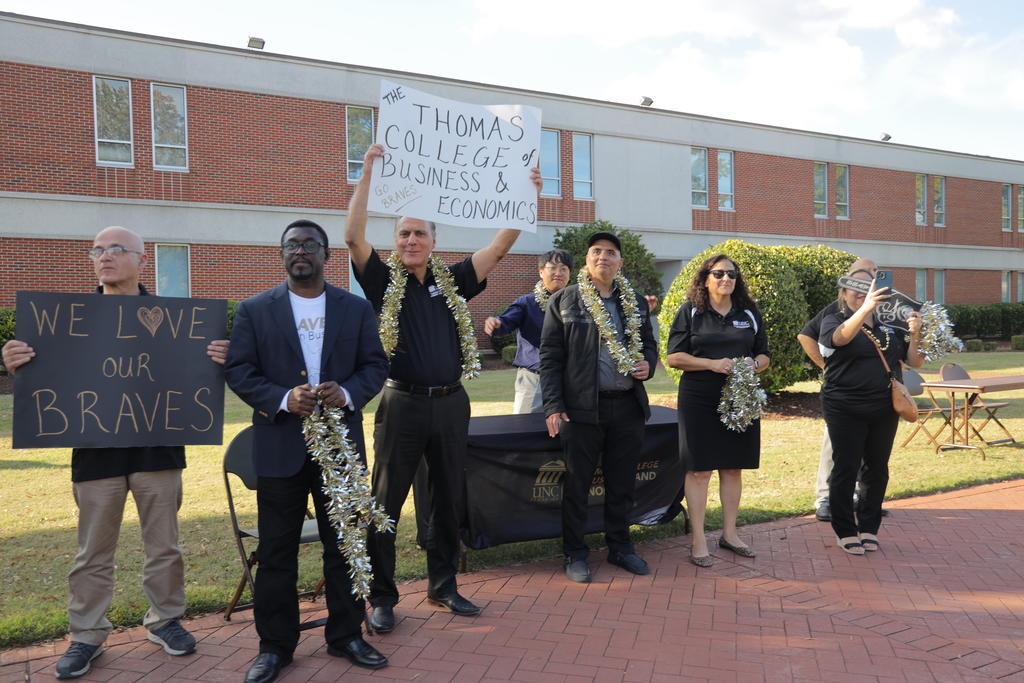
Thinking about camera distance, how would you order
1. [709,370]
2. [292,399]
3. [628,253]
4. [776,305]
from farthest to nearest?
[628,253] → [776,305] → [709,370] → [292,399]

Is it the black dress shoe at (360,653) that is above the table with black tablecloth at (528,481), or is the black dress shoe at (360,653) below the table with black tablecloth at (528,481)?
below

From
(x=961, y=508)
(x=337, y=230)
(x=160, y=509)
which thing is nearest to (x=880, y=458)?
(x=961, y=508)

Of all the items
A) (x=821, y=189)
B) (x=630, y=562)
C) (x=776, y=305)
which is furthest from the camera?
(x=821, y=189)

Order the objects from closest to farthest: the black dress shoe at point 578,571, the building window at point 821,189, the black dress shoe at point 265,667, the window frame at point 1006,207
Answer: the black dress shoe at point 265,667 → the black dress shoe at point 578,571 → the building window at point 821,189 → the window frame at point 1006,207

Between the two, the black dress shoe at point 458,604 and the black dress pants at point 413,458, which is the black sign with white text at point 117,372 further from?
the black dress shoe at point 458,604

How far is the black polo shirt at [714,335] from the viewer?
18.6 feet

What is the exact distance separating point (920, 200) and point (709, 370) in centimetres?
3294

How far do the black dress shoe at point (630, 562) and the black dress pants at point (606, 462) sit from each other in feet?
0.14

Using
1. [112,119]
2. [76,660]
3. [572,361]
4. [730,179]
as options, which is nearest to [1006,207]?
[730,179]

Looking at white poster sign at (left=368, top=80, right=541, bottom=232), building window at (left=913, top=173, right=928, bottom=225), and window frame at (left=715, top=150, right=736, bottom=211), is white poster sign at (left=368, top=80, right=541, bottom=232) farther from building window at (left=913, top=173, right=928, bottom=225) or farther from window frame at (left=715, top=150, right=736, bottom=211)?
building window at (left=913, top=173, right=928, bottom=225)

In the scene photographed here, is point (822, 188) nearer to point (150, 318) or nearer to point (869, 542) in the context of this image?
point (869, 542)

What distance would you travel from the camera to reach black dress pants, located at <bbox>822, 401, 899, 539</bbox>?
577cm

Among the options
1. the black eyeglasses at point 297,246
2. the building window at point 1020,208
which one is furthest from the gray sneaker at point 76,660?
the building window at point 1020,208

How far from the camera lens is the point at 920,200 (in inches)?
1334
